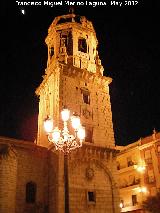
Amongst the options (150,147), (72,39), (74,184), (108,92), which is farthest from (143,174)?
(72,39)

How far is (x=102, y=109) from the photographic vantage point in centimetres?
2719

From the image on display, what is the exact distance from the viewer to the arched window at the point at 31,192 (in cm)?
2180

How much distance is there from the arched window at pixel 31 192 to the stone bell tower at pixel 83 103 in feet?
9.67

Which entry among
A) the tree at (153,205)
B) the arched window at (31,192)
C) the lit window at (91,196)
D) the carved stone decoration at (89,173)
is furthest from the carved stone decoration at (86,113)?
the tree at (153,205)

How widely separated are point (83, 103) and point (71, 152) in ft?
17.6

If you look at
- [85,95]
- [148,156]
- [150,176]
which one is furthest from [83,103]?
[150,176]

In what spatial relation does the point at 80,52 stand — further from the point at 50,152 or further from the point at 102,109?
the point at 50,152

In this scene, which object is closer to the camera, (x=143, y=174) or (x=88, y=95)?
(x=88, y=95)

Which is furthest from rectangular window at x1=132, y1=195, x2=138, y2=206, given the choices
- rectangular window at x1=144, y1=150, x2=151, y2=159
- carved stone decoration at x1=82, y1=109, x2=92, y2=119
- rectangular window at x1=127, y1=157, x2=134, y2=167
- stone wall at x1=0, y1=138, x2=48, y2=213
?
stone wall at x1=0, y1=138, x2=48, y2=213

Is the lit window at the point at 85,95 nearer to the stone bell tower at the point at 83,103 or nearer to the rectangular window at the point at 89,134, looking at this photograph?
the stone bell tower at the point at 83,103

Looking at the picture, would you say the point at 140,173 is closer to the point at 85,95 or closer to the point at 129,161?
the point at 129,161

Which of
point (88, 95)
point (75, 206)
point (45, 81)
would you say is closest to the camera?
point (75, 206)

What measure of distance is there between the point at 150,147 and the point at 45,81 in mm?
16486

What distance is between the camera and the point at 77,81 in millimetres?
26922
